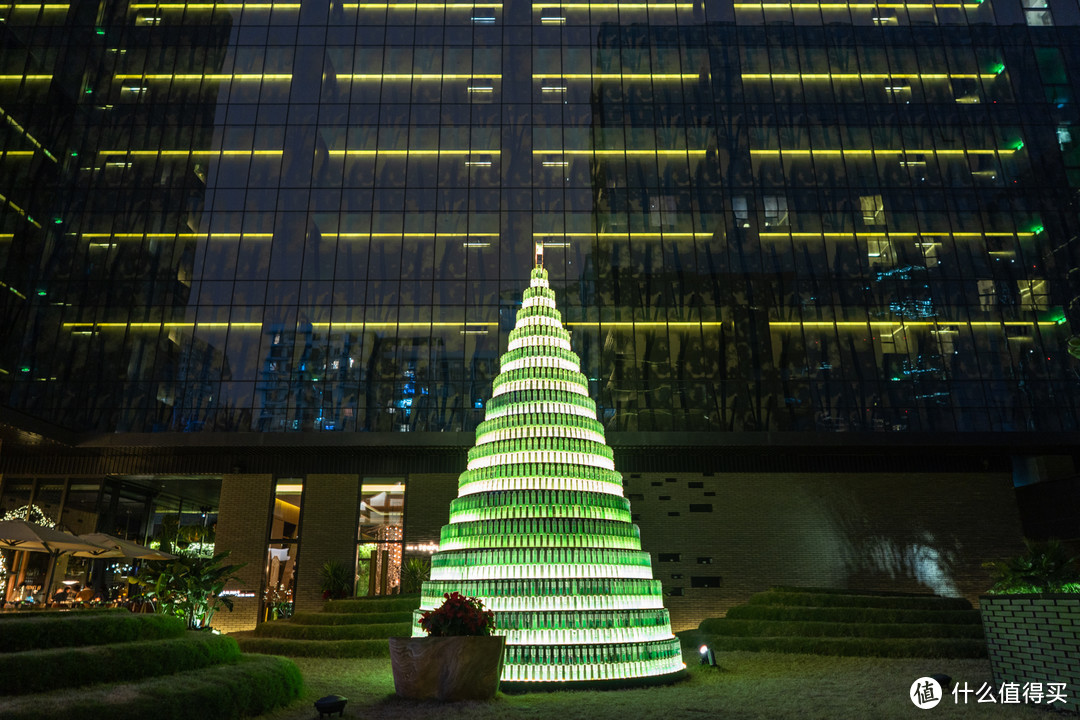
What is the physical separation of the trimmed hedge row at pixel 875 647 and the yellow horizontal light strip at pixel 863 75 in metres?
30.8

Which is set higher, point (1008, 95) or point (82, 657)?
point (1008, 95)

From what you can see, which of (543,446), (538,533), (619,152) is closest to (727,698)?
(538,533)

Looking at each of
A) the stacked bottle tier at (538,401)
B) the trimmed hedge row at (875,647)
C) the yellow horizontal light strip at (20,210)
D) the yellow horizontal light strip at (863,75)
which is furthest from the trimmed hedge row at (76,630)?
the yellow horizontal light strip at (863,75)

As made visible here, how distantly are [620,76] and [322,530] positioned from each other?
97.0 feet

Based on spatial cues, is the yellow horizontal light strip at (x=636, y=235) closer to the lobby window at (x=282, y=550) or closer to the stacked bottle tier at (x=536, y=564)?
the lobby window at (x=282, y=550)

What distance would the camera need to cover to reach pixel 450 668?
1331 centimetres

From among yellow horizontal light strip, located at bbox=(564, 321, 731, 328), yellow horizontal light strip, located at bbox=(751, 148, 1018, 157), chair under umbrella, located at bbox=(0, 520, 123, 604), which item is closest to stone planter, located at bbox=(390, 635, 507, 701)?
chair under umbrella, located at bbox=(0, 520, 123, 604)

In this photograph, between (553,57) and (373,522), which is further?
(553,57)

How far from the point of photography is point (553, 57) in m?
40.6

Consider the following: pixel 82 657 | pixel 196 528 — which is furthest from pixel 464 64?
pixel 82 657

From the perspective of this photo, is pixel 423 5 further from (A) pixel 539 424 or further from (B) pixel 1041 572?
(B) pixel 1041 572

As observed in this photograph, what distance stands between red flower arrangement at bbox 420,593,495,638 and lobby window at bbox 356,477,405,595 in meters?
18.3

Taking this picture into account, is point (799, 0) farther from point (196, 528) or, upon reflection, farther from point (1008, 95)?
point (196, 528)

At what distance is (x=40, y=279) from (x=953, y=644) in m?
42.5
